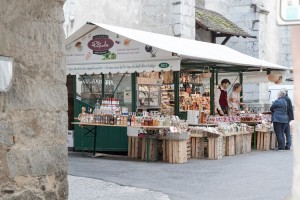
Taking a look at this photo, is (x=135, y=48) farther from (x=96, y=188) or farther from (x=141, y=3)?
(x=141, y=3)

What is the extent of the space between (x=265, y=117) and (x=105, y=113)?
4.77 metres

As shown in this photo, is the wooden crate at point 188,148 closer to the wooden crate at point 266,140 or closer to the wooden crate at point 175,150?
the wooden crate at point 175,150

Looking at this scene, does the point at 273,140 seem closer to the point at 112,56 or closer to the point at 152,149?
the point at 152,149

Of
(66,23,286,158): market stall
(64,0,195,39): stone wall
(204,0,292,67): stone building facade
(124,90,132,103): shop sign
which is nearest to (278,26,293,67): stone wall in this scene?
(204,0,292,67): stone building facade

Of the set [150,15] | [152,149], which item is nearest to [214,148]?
[152,149]

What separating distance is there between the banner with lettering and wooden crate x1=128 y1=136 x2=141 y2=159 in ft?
4.49

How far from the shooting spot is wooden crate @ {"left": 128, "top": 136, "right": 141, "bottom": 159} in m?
12.0

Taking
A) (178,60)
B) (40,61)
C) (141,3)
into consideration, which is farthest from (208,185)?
(141,3)

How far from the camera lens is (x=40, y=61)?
5707 millimetres

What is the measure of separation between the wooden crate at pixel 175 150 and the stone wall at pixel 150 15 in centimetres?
665

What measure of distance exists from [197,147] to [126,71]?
2.09 meters

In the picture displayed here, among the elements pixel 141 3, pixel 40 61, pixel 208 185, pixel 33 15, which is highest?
pixel 141 3

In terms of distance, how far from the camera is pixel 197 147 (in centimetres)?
1211

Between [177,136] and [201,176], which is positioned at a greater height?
[177,136]
